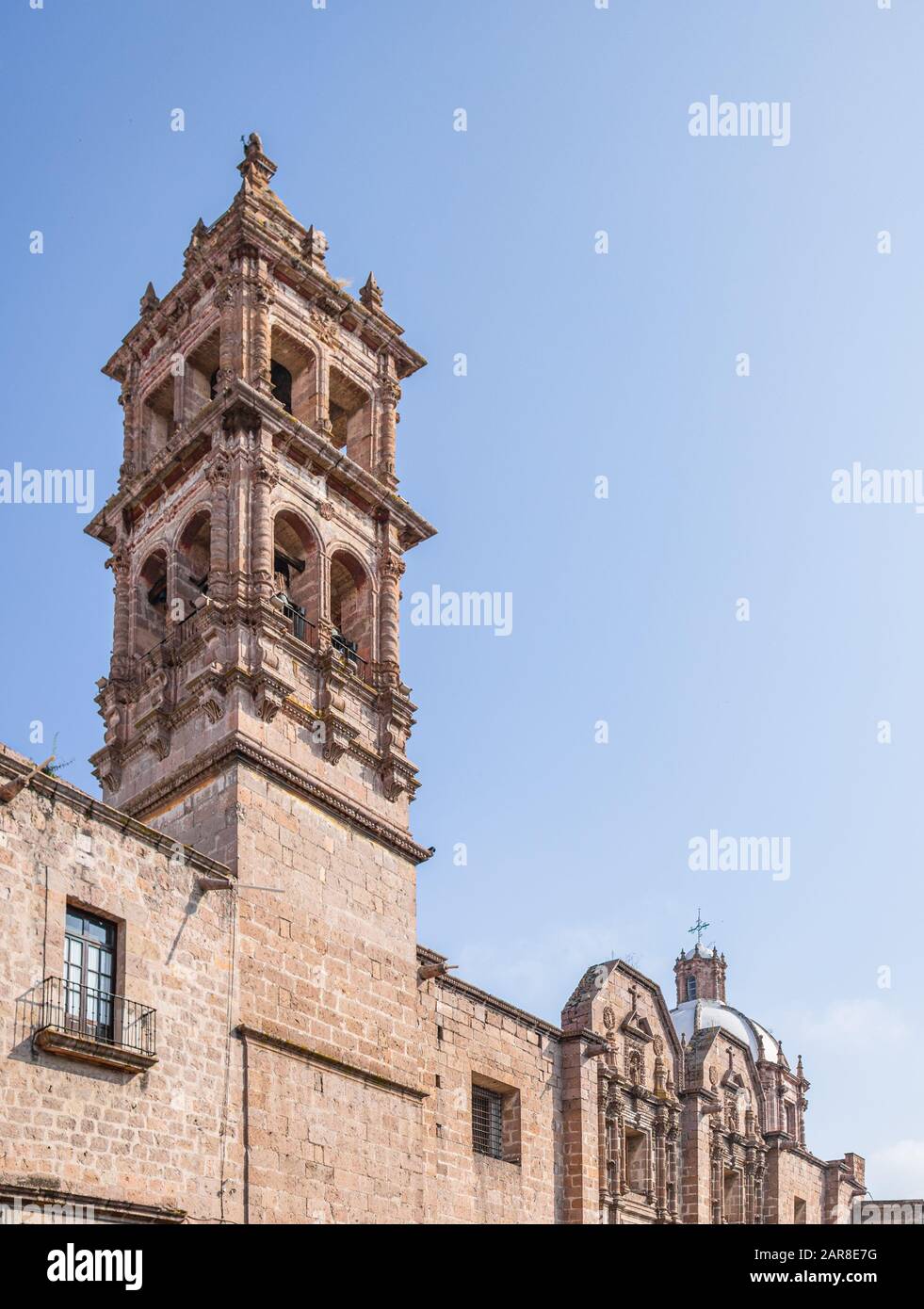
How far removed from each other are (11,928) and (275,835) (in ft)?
19.9

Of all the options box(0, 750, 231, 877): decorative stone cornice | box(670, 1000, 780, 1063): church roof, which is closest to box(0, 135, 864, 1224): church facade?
box(0, 750, 231, 877): decorative stone cornice

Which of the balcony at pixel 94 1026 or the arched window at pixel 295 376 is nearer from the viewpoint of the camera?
the balcony at pixel 94 1026

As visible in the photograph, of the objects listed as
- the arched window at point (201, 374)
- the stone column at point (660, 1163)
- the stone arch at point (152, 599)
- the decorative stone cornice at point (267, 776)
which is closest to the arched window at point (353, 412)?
the arched window at point (201, 374)

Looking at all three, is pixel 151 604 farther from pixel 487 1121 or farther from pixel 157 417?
pixel 487 1121

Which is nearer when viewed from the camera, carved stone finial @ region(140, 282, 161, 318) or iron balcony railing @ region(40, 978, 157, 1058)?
iron balcony railing @ region(40, 978, 157, 1058)

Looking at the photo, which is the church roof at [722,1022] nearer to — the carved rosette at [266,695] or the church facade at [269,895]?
the church facade at [269,895]

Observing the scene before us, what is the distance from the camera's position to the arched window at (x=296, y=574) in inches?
1130

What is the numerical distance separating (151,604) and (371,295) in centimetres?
862

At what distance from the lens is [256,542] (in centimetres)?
2753

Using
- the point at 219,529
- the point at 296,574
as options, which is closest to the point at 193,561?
the point at 296,574

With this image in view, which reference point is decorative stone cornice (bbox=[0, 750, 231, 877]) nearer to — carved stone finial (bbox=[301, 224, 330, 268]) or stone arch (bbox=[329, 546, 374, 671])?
stone arch (bbox=[329, 546, 374, 671])

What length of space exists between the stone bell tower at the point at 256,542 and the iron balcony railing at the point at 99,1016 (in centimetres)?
355

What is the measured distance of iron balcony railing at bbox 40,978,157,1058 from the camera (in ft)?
65.7

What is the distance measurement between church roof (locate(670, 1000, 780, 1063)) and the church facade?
101 feet
